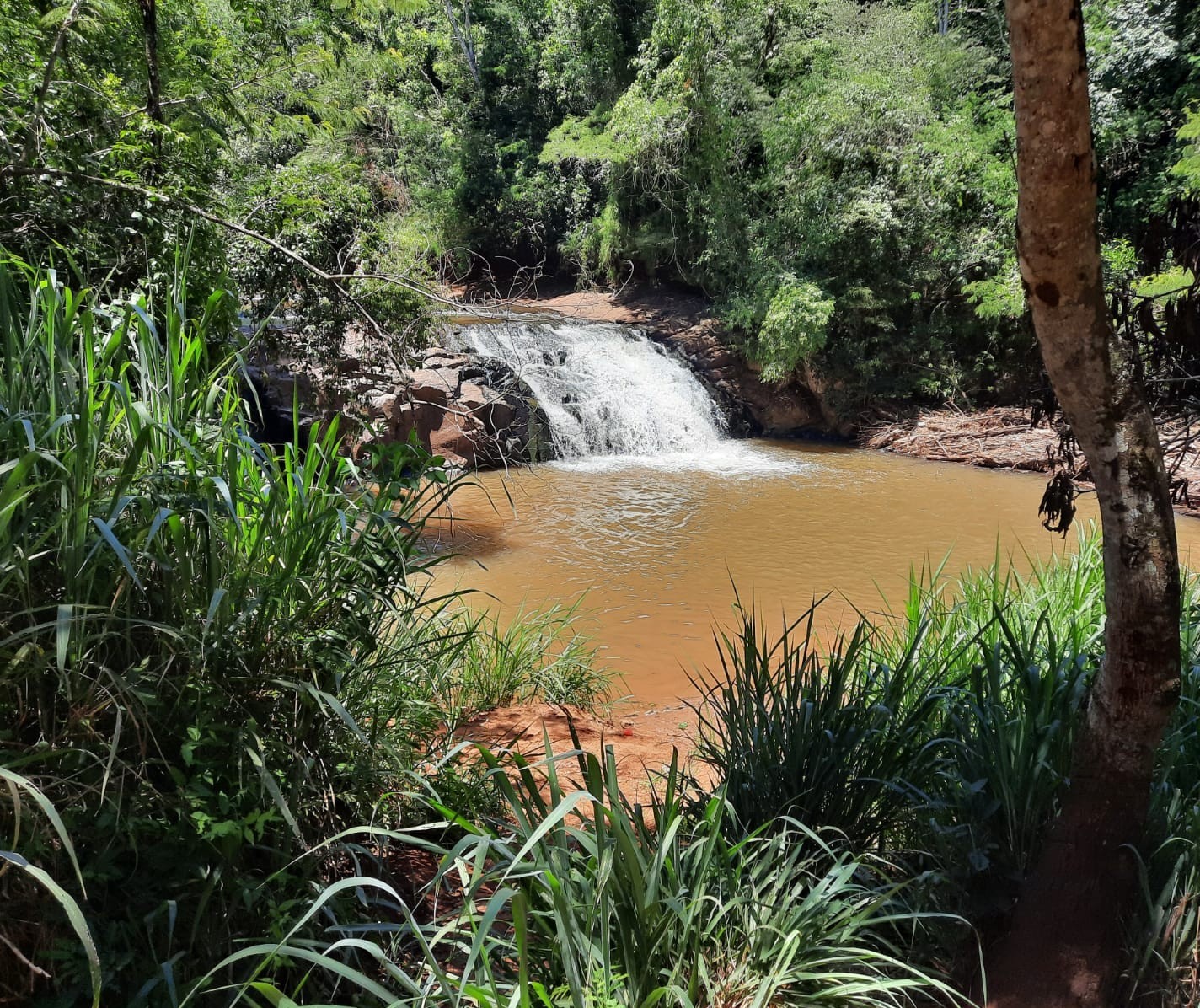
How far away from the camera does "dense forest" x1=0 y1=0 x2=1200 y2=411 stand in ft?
15.8

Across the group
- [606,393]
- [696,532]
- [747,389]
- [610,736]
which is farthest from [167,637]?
[747,389]

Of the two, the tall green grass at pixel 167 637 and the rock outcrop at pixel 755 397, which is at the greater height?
the rock outcrop at pixel 755 397

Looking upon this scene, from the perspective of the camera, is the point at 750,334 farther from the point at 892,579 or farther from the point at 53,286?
the point at 53,286

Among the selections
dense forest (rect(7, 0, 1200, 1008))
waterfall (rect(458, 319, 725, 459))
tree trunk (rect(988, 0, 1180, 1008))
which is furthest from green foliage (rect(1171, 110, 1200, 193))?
waterfall (rect(458, 319, 725, 459))

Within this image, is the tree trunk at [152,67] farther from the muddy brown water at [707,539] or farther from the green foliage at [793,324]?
the green foliage at [793,324]

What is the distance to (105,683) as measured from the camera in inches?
62.2

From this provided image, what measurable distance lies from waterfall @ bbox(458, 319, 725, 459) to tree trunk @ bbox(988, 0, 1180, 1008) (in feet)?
33.3

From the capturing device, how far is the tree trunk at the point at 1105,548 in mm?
1577

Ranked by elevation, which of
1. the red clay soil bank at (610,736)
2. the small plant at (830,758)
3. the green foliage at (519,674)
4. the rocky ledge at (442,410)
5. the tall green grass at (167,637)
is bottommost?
the red clay soil bank at (610,736)

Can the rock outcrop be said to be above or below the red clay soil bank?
above

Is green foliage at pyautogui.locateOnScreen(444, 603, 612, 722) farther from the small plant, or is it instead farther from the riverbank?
the riverbank

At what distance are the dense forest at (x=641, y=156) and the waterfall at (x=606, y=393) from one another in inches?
58.4

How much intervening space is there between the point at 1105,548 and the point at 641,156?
49.1 feet

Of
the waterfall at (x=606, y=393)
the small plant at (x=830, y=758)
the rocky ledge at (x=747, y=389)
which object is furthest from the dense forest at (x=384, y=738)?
the rocky ledge at (x=747, y=389)
